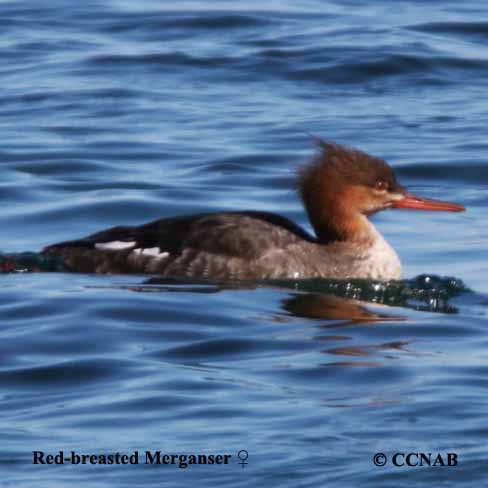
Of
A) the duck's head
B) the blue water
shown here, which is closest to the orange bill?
the duck's head

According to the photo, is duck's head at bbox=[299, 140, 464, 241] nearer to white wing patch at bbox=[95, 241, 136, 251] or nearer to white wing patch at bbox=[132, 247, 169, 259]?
white wing patch at bbox=[132, 247, 169, 259]

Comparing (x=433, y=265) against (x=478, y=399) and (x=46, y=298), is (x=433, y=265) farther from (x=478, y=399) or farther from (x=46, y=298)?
(x=478, y=399)

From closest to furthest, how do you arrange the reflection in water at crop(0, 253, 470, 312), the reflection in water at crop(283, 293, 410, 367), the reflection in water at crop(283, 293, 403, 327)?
1. the reflection in water at crop(283, 293, 410, 367)
2. the reflection in water at crop(283, 293, 403, 327)
3. the reflection in water at crop(0, 253, 470, 312)

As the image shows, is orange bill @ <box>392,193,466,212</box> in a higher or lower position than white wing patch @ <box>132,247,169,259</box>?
higher

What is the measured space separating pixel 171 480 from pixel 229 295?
142 inches

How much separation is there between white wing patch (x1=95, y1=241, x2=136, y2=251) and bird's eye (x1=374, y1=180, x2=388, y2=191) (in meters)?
1.60

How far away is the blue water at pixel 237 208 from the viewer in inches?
280

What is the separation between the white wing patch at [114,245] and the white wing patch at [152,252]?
0.06 metres

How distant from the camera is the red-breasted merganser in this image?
34.0 feet

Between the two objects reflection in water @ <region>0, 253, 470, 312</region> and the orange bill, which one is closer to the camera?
reflection in water @ <region>0, 253, 470, 312</region>

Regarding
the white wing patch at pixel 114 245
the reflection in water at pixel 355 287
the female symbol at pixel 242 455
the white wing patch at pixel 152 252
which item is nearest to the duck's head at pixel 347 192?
the reflection in water at pixel 355 287

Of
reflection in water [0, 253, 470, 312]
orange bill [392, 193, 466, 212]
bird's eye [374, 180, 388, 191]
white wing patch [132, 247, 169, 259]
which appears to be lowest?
reflection in water [0, 253, 470, 312]

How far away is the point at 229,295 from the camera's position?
10109 millimetres

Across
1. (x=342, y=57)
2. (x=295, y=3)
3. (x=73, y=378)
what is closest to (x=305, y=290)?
(x=73, y=378)
